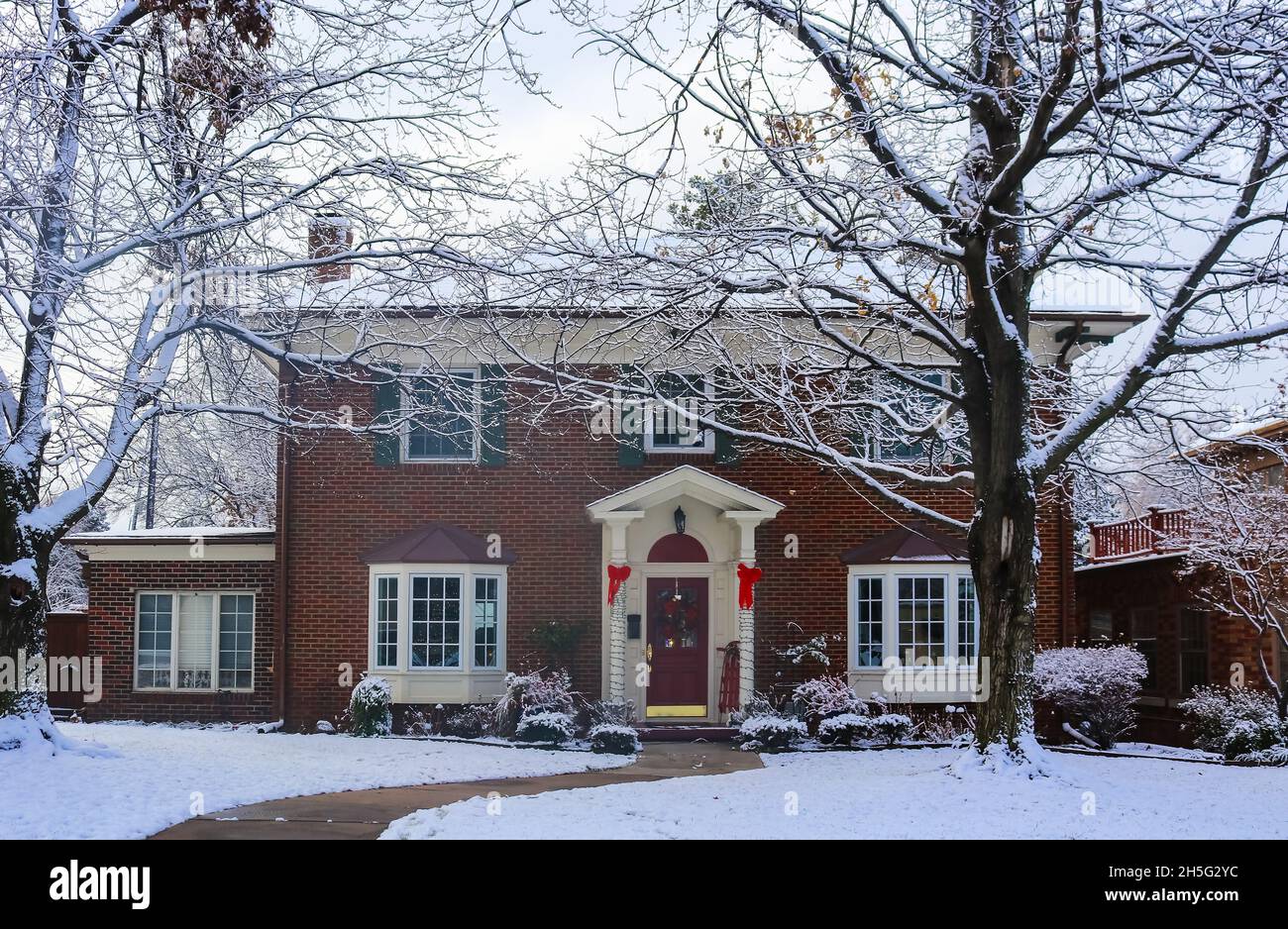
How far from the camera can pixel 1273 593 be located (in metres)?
19.5

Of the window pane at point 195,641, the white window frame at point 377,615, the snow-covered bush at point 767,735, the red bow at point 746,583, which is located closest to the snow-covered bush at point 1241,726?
the snow-covered bush at point 767,735

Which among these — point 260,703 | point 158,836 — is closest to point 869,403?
point 158,836

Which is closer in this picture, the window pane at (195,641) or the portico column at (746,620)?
the portico column at (746,620)

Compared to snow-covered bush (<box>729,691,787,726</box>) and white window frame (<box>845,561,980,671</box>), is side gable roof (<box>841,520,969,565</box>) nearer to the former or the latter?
white window frame (<box>845,561,980,671</box>)

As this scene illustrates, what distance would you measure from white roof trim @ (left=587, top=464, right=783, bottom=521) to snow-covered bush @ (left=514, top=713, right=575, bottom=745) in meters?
3.00

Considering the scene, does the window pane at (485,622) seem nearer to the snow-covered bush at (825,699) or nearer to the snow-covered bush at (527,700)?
the snow-covered bush at (527,700)

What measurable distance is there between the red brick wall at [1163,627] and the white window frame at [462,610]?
9.58 meters

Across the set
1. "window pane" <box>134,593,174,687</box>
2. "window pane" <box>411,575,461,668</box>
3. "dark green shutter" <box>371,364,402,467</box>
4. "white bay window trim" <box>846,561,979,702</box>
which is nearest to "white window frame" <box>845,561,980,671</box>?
"white bay window trim" <box>846,561,979,702</box>

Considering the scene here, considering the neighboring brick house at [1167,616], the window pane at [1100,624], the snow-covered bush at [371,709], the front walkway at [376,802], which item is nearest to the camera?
the front walkway at [376,802]

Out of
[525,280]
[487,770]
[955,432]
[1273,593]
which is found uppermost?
[525,280]

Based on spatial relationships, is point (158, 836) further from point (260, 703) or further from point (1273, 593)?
point (1273, 593)

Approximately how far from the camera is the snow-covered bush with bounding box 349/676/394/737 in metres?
17.8

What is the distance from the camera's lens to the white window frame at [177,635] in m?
19.5
